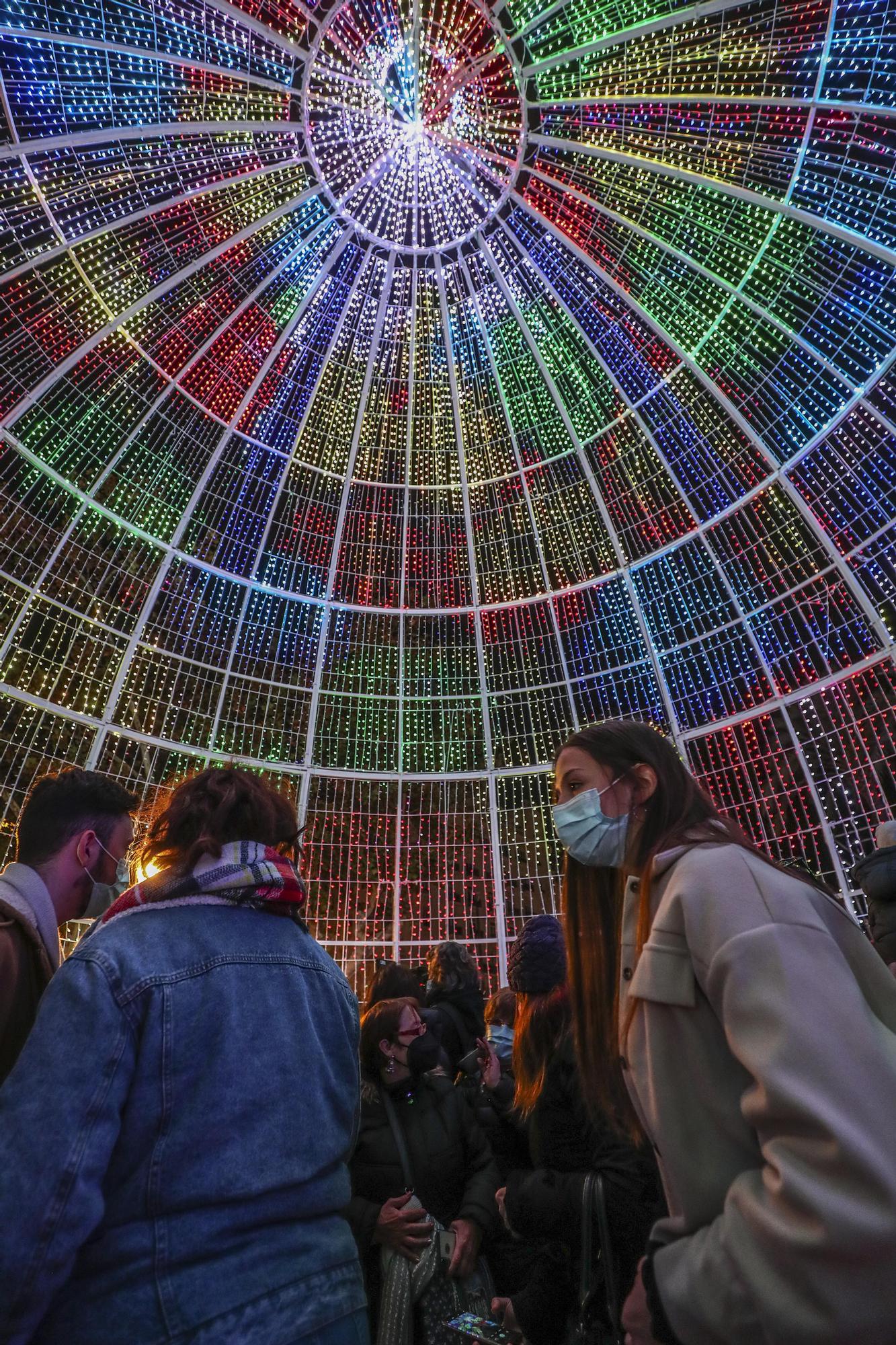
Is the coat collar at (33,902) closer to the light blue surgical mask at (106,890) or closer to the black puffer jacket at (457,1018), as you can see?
the light blue surgical mask at (106,890)

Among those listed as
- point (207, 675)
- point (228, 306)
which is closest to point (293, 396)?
point (228, 306)

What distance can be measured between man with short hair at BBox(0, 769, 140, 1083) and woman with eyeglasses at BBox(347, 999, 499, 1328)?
195 centimetres

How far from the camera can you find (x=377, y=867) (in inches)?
728

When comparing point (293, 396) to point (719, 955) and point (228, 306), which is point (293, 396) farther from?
point (719, 955)

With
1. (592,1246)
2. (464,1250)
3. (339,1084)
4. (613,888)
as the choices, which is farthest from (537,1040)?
(339,1084)

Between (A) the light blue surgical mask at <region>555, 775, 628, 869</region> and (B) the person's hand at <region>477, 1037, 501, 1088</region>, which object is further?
(B) the person's hand at <region>477, 1037, 501, 1088</region>

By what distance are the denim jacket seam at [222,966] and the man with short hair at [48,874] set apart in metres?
1.23

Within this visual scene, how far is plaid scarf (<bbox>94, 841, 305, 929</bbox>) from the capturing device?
2.66 m

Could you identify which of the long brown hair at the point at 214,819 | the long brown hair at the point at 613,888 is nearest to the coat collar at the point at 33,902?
the long brown hair at the point at 214,819

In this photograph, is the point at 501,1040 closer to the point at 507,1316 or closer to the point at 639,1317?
the point at 507,1316

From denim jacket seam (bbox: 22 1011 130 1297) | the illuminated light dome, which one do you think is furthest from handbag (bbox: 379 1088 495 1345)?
the illuminated light dome

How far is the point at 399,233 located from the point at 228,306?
376cm

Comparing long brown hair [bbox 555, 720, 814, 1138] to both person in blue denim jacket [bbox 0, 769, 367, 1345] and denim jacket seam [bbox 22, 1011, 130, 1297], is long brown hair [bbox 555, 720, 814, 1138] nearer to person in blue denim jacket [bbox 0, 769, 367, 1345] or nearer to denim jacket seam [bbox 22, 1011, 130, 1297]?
person in blue denim jacket [bbox 0, 769, 367, 1345]

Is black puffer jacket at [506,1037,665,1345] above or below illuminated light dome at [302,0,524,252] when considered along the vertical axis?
below
